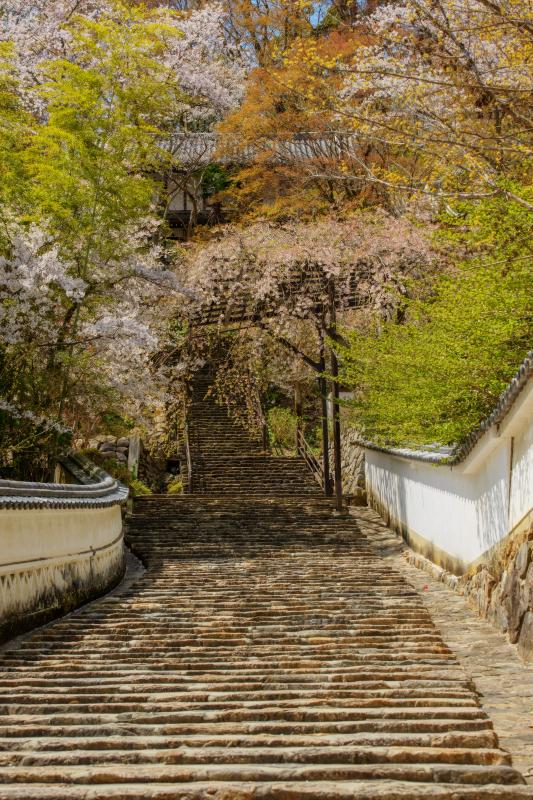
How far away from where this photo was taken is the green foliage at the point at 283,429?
87.3ft

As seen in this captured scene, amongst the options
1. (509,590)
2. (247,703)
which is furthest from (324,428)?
(247,703)

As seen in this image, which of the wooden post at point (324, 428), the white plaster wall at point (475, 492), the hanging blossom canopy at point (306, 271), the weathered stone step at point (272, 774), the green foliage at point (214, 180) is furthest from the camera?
the green foliage at point (214, 180)

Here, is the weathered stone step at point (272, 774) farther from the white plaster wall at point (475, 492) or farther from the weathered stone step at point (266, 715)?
the white plaster wall at point (475, 492)

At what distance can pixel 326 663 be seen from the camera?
6.52 m

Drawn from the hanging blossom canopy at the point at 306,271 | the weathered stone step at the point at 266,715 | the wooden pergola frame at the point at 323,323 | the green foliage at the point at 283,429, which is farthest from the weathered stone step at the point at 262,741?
the green foliage at the point at 283,429

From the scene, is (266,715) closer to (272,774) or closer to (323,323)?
(272,774)

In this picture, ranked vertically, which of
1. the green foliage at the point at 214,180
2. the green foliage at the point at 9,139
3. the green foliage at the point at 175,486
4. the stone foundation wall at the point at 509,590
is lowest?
the green foliage at the point at 175,486

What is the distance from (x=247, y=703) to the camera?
5488 mm

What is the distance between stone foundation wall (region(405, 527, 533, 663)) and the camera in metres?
8.16

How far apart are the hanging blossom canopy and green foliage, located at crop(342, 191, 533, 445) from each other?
7.55m

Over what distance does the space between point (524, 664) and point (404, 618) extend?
44.7 inches

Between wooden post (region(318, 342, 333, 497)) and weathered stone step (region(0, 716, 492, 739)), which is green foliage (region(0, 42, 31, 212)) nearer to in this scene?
wooden post (region(318, 342, 333, 497))

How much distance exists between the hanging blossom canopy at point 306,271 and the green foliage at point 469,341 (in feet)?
24.8

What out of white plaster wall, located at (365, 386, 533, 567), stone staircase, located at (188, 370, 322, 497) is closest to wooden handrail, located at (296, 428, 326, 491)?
stone staircase, located at (188, 370, 322, 497)
